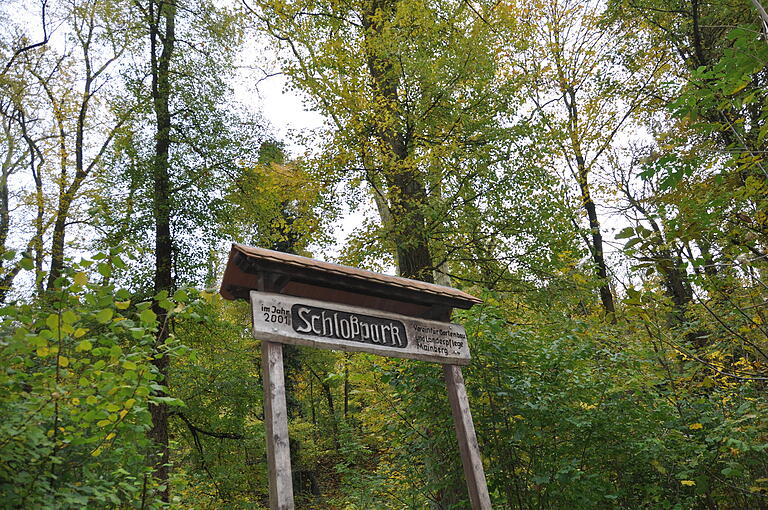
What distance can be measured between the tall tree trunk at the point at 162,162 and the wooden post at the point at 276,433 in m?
6.57

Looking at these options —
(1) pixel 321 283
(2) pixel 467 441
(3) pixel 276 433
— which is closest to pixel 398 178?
(1) pixel 321 283

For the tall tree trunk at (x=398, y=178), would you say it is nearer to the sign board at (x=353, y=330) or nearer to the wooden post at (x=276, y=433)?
the sign board at (x=353, y=330)

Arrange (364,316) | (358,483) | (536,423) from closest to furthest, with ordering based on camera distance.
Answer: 1. (364,316)
2. (536,423)
3. (358,483)

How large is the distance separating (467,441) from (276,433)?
1940 mm

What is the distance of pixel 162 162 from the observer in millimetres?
11398

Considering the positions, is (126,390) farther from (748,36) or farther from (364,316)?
(748,36)

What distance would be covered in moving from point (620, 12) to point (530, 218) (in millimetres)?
5646

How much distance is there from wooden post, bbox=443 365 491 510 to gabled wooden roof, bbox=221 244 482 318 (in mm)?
721

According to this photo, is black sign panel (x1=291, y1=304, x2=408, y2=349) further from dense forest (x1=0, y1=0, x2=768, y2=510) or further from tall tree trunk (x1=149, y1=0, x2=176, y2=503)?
tall tree trunk (x1=149, y1=0, x2=176, y2=503)

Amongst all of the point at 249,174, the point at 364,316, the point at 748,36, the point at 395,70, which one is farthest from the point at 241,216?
the point at 748,36

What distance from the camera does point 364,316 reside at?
184 inches

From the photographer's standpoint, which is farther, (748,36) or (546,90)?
(546,90)

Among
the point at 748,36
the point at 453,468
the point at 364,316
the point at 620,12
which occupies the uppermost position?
the point at 620,12

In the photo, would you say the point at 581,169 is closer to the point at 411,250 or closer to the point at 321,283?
the point at 411,250
